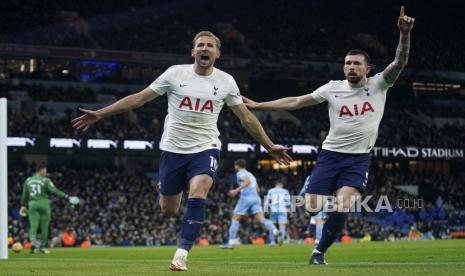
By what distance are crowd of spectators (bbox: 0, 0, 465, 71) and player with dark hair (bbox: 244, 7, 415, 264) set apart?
37.9m

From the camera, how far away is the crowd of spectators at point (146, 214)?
1388 inches

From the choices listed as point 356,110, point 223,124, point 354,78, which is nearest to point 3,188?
point 356,110

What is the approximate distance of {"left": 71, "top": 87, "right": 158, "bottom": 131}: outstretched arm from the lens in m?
8.30

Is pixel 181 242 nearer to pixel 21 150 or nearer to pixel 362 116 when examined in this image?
pixel 362 116

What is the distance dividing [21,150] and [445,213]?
2201 cm

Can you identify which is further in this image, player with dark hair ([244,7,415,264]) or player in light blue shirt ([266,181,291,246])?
player in light blue shirt ([266,181,291,246])

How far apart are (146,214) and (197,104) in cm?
2961

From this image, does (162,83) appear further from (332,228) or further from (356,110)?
(332,228)

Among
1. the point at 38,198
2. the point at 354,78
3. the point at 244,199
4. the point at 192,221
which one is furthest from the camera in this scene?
the point at 244,199

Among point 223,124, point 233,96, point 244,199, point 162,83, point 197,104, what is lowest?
point 244,199

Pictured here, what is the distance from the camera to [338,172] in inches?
407

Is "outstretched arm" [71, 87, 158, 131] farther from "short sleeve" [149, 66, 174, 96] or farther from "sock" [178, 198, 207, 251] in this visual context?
"sock" [178, 198, 207, 251]

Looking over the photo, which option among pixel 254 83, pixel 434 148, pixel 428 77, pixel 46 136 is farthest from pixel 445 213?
pixel 46 136

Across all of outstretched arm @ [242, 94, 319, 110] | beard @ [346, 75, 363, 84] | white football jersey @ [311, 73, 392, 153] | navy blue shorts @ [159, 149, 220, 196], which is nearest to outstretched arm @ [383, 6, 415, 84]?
white football jersey @ [311, 73, 392, 153]
